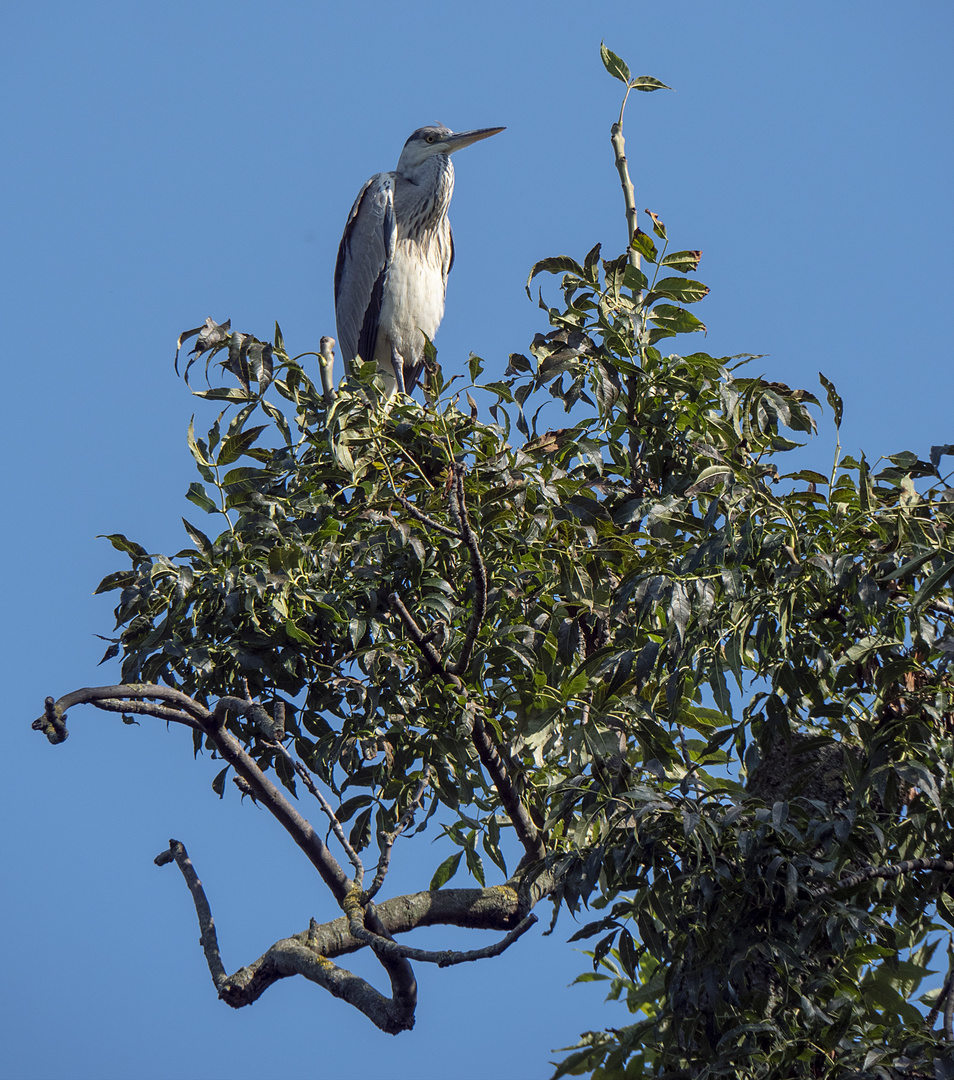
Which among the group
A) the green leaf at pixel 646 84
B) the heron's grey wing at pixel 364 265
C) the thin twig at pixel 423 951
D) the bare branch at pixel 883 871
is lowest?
the bare branch at pixel 883 871

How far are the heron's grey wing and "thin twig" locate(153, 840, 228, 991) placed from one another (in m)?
3.24

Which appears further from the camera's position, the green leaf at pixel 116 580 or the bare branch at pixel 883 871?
the green leaf at pixel 116 580

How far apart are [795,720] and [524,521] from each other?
70cm

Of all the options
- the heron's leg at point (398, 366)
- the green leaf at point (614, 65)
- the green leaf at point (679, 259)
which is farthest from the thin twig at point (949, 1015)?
the heron's leg at point (398, 366)

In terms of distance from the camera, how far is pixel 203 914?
252 centimetres

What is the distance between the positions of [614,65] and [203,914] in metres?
2.21

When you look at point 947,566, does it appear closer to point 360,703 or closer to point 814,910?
point 814,910

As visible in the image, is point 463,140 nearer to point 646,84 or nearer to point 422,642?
point 646,84

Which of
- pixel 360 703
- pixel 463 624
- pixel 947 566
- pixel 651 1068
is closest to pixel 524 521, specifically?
pixel 463 624

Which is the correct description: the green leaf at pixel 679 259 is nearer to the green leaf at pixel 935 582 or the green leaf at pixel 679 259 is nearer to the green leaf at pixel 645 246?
the green leaf at pixel 645 246

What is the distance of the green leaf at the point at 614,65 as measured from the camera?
2613 mm

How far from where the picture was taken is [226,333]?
7.68 feet

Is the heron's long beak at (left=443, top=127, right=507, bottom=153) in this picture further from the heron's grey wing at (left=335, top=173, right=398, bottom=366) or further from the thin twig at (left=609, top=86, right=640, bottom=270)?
the thin twig at (left=609, top=86, right=640, bottom=270)

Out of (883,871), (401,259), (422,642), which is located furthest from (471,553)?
(401,259)
